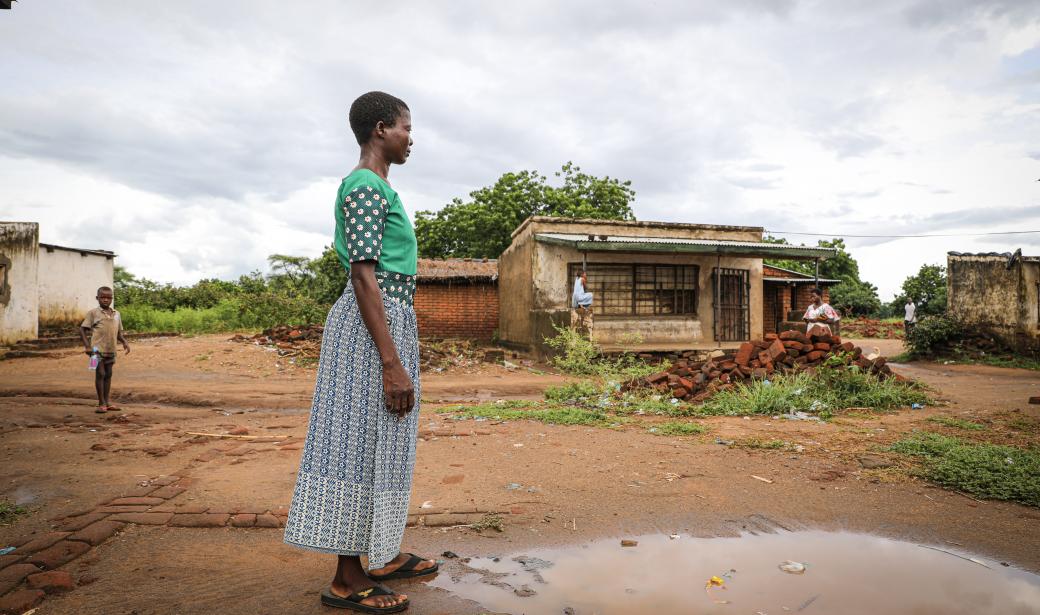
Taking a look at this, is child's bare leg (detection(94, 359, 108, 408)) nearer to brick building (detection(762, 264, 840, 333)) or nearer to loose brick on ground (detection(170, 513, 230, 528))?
loose brick on ground (detection(170, 513, 230, 528))

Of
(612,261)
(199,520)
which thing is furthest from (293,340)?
(199,520)

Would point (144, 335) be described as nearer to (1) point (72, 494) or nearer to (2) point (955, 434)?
(1) point (72, 494)

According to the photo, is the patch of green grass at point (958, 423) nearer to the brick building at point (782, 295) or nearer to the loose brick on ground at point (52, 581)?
the loose brick on ground at point (52, 581)

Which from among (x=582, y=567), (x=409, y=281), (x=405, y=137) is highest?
(x=405, y=137)

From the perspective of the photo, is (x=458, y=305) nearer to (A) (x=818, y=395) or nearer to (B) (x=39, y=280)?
(B) (x=39, y=280)

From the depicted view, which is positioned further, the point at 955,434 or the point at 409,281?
the point at 955,434

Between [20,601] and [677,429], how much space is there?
4.88 meters

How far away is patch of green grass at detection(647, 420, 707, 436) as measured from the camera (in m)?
5.71

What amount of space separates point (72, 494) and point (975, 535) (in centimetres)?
507

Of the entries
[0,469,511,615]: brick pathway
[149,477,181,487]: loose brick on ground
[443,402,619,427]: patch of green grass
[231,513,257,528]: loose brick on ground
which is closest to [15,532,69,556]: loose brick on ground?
[0,469,511,615]: brick pathway

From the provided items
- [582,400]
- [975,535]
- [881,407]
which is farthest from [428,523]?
[881,407]

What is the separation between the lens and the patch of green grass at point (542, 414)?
6355 mm

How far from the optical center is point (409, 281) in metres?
2.46

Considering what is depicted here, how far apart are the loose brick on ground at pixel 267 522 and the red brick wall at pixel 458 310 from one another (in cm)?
1521
